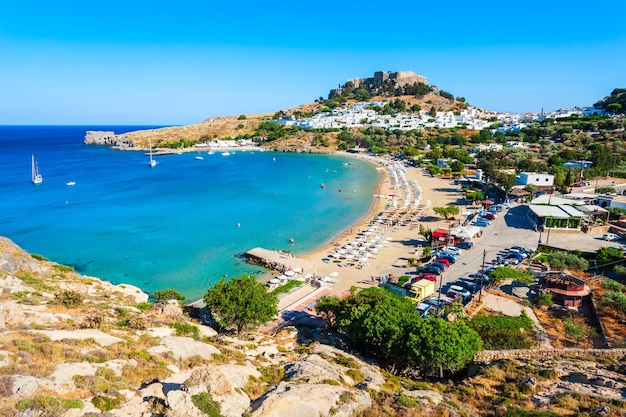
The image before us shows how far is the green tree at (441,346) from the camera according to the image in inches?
554

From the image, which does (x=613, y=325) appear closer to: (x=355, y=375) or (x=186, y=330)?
(x=355, y=375)

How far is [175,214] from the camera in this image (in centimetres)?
4828

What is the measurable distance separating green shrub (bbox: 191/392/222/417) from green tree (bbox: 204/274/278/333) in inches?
345

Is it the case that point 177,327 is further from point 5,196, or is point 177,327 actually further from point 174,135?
point 174,135

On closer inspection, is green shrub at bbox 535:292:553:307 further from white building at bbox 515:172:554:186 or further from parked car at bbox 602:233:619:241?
white building at bbox 515:172:554:186

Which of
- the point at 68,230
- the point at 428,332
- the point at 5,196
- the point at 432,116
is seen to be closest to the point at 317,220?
the point at 68,230

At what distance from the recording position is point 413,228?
3894cm

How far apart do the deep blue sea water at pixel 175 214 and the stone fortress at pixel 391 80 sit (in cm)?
8737

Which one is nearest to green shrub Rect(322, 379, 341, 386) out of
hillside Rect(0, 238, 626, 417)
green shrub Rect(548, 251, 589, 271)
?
hillside Rect(0, 238, 626, 417)

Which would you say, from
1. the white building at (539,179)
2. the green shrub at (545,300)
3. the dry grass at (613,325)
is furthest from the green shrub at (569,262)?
the white building at (539,179)

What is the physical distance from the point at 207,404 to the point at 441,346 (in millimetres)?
8957

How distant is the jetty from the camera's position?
28900 mm

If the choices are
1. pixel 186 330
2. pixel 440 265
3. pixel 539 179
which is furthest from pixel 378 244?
pixel 539 179

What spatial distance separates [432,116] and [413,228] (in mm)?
98754
